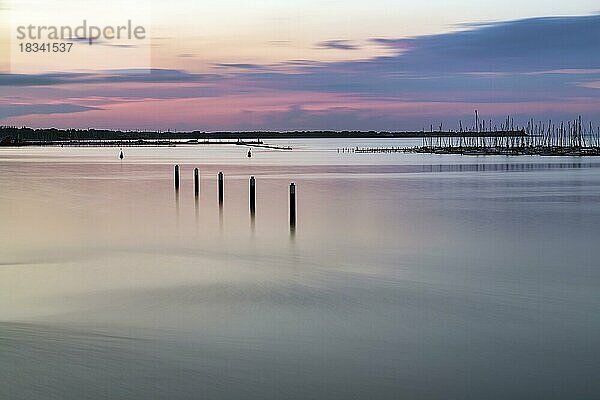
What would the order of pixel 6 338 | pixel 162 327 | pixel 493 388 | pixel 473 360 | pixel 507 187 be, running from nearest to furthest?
1. pixel 493 388
2. pixel 473 360
3. pixel 6 338
4. pixel 162 327
5. pixel 507 187

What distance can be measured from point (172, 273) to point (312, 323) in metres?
4.72

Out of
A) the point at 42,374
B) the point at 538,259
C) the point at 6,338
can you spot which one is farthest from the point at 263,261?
the point at 42,374

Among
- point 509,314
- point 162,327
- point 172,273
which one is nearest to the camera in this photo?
point 162,327

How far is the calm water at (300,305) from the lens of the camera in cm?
831

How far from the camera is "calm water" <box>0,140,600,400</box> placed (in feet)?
27.3

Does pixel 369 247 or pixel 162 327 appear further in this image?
pixel 369 247

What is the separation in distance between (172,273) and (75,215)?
1161 cm

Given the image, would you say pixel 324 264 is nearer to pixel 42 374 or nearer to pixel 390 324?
pixel 390 324

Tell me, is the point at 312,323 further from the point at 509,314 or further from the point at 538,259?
the point at 538,259

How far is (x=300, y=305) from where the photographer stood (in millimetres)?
11961

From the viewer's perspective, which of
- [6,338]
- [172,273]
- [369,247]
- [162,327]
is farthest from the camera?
[369,247]

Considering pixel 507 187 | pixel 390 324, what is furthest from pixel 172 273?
pixel 507 187

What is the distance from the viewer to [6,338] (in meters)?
9.84

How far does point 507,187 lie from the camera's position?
126ft
